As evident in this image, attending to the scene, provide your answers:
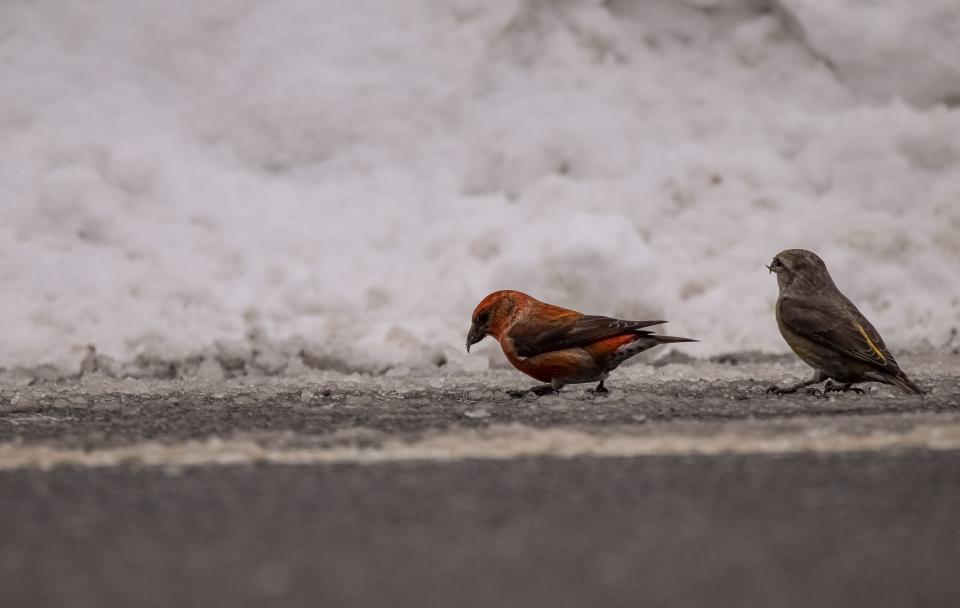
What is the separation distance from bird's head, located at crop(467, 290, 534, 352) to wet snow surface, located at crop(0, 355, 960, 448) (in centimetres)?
22

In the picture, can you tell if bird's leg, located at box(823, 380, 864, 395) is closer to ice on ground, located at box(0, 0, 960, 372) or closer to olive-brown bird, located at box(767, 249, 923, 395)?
olive-brown bird, located at box(767, 249, 923, 395)

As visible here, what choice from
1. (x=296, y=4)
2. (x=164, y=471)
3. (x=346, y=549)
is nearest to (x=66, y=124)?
(x=296, y=4)

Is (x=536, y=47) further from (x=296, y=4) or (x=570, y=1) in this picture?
(x=296, y=4)

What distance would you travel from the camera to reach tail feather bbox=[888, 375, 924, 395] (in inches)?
174

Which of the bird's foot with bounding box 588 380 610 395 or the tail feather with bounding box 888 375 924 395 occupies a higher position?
the tail feather with bounding box 888 375 924 395

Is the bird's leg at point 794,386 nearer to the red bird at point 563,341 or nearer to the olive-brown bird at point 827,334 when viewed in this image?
the olive-brown bird at point 827,334

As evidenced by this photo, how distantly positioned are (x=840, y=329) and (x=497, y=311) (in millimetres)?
1277

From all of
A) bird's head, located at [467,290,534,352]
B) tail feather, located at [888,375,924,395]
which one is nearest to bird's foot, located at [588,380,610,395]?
bird's head, located at [467,290,534,352]

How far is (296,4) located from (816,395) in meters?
4.41

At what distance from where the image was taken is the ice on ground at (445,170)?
5.87m

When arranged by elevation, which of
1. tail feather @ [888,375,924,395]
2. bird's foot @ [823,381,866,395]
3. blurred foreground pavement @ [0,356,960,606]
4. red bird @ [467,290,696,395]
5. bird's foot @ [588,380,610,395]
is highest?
red bird @ [467,290,696,395]

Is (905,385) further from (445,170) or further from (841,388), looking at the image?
(445,170)

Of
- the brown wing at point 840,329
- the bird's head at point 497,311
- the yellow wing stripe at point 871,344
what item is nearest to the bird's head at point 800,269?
the brown wing at point 840,329

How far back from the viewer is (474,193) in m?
6.80
